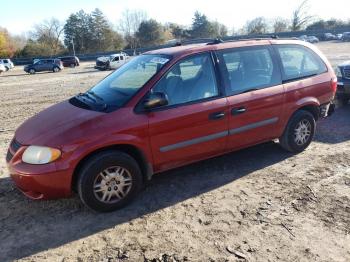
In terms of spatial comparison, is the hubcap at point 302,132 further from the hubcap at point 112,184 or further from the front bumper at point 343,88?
the front bumper at point 343,88

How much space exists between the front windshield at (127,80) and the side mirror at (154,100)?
0.22 metres

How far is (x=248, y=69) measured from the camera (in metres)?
5.09

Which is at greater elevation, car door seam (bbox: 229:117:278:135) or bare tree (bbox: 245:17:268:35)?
bare tree (bbox: 245:17:268:35)

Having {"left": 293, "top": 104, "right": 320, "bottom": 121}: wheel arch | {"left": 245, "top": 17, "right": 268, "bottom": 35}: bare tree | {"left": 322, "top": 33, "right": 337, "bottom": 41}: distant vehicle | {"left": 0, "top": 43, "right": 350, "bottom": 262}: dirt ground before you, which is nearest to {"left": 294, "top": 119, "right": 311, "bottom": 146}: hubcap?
{"left": 293, "top": 104, "right": 320, "bottom": 121}: wheel arch

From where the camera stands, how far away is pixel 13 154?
414 cm

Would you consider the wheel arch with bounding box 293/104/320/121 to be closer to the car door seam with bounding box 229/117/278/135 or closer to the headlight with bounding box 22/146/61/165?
the car door seam with bounding box 229/117/278/135

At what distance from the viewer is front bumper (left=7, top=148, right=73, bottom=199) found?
12.6ft

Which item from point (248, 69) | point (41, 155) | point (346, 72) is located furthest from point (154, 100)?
point (346, 72)

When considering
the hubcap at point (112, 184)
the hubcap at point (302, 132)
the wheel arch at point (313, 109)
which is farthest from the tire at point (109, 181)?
the wheel arch at point (313, 109)

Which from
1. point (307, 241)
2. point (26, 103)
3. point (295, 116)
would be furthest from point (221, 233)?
point (26, 103)

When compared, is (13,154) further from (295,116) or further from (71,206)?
(295,116)

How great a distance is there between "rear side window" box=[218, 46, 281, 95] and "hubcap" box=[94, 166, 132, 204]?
180cm

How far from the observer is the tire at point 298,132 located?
562 centimetres

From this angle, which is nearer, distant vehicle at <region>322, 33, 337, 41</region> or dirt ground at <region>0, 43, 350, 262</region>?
dirt ground at <region>0, 43, 350, 262</region>
